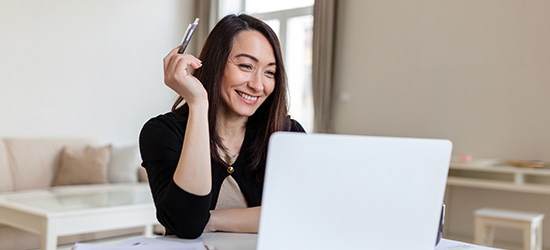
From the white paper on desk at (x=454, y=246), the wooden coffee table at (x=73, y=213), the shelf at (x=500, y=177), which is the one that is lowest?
the wooden coffee table at (x=73, y=213)

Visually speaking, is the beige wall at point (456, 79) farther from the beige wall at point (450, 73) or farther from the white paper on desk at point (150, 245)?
the white paper on desk at point (150, 245)

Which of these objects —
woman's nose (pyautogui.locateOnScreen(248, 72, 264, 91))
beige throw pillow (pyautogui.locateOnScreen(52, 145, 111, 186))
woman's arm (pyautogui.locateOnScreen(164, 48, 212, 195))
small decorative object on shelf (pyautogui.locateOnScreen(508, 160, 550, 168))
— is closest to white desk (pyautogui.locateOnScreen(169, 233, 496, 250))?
woman's arm (pyautogui.locateOnScreen(164, 48, 212, 195))

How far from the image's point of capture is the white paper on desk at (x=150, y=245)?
1.07 metres

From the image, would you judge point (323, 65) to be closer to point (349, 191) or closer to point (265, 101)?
point (265, 101)

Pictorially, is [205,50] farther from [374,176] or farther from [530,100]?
[530,100]

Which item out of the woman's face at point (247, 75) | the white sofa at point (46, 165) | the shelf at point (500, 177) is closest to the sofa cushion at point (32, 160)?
the white sofa at point (46, 165)

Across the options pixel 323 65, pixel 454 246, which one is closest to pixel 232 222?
pixel 454 246

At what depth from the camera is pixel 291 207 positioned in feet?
2.56

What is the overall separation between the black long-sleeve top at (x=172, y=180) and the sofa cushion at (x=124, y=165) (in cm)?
334

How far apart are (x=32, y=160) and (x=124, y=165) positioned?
70cm

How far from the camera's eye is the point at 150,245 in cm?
112

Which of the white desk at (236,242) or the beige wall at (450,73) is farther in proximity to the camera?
the beige wall at (450,73)

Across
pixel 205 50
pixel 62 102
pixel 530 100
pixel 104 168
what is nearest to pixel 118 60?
pixel 62 102

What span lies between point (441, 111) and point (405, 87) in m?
0.37
